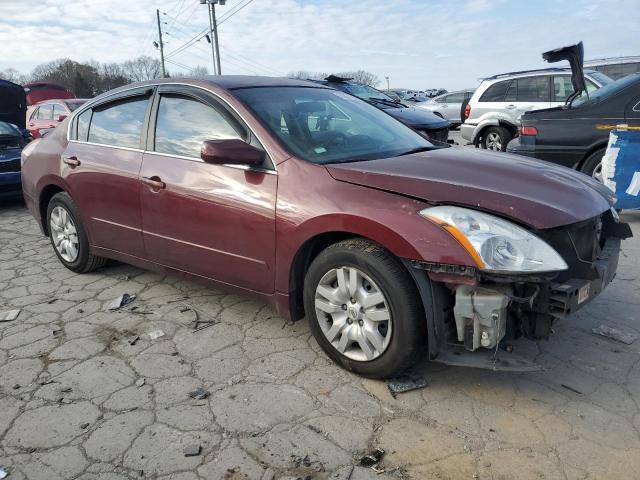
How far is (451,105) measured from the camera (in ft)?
→ 63.1

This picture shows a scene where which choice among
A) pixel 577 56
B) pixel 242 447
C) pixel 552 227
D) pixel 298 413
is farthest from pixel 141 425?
pixel 577 56

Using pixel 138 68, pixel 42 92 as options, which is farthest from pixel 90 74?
pixel 42 92

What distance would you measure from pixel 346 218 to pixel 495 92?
373 inches

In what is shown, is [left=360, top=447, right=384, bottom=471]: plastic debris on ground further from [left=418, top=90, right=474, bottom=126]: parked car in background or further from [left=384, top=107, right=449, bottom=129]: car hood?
[left=418, top=90, right=474, bottom=126]: parked car in background

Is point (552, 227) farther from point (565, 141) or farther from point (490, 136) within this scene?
point (490, 136)

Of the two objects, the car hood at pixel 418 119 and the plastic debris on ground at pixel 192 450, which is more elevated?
the car hood at pixel 418 119

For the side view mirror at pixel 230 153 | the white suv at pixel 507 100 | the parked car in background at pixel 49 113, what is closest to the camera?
the side view mirror at pixel 230 153

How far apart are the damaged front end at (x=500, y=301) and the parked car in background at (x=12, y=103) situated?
29.5ft

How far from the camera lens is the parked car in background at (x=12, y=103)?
9133 mm

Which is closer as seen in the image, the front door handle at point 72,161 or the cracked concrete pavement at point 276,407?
the cracked concrete pavement at point 276,407

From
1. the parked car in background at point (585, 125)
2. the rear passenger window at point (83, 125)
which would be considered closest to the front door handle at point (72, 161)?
the rear passenger window at point (83, 125)

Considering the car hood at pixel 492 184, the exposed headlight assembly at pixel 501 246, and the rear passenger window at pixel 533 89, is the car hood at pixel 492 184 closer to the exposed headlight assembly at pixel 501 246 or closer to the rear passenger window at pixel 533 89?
the exposed headlight assembly at pixel 501 246

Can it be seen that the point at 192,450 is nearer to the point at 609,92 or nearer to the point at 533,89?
the point at 609,92

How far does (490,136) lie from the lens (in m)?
11.2
